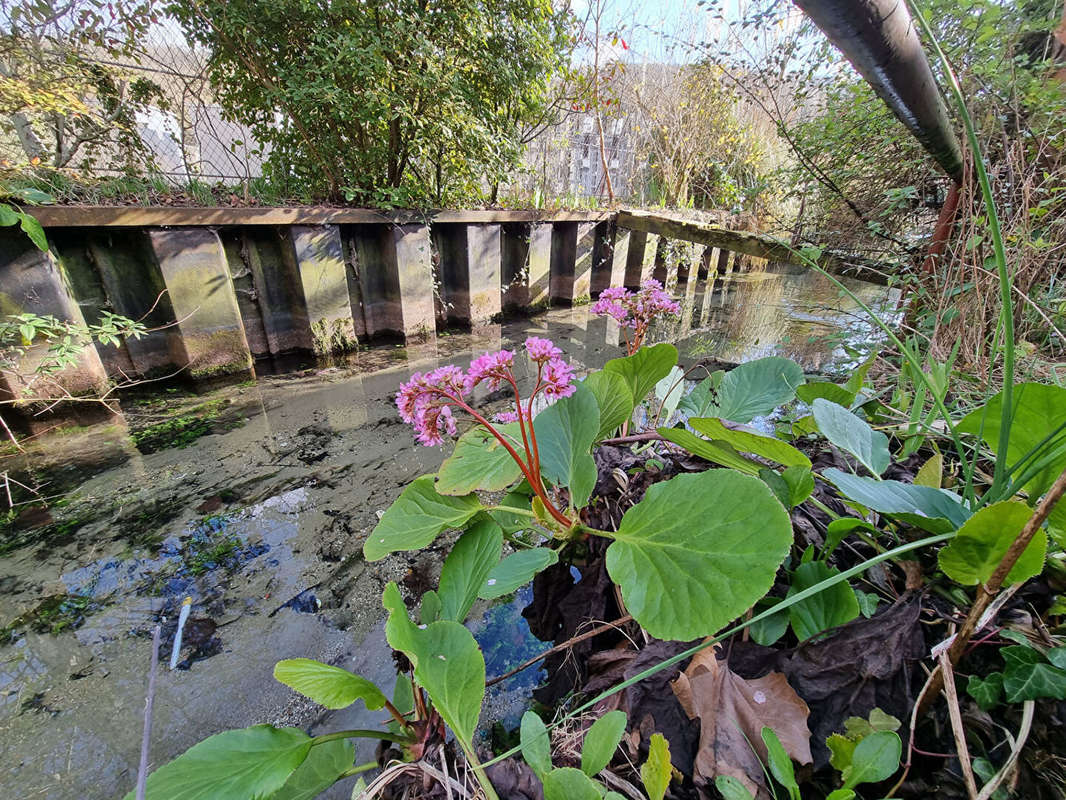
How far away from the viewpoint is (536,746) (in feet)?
1.47

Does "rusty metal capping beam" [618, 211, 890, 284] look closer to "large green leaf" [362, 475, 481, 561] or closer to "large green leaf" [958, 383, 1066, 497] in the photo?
"large green leaf" [958, 383, 1066, 497]

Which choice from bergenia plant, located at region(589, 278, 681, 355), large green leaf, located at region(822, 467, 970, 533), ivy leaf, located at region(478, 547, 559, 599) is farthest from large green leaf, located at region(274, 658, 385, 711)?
bergenia plant, located at region(589, 278, 681, 355)

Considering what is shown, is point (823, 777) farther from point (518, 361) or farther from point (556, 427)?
point (518, 361)

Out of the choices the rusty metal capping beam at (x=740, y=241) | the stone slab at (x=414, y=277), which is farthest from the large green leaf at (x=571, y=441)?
the stone slab at (x=414, y=277)

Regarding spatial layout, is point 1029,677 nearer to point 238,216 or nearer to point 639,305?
point 639,305

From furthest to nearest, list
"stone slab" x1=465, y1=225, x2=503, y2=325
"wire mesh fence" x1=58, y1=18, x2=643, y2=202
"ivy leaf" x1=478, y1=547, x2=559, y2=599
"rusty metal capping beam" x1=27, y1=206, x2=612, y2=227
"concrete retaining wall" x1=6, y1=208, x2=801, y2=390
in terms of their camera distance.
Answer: "stone slab" x1=465, y1=225, x2=503, y2=325, "wire mesh fence" x1=58, y1=18, x2=643, y2=202, "concrete retaining wall" x1=6, y1=208, x2=801, y2=390, "rusty metal capping beam" x1=27, y1=206, x2=612, y2=227, "ivy leaf" x1=478, y1=547, x2=559, y2=599

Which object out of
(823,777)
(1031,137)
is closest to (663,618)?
(823,777)

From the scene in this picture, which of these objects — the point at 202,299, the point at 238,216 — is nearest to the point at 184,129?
the point at 238,216

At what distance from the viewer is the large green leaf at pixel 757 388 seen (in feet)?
2.53

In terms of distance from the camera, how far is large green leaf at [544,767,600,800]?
0.37 metres

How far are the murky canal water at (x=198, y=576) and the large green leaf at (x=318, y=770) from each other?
48cm

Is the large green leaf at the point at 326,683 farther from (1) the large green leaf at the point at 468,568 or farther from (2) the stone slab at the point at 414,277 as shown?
(2) the stone slab at the point at 414,277

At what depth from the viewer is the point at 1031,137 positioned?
1691 millimetres

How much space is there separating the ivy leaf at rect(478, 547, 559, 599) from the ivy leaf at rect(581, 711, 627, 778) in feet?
0.57
